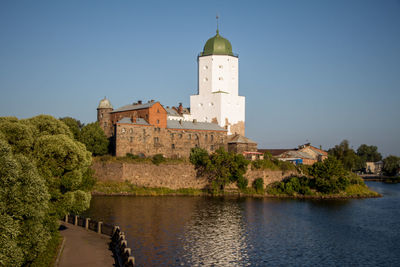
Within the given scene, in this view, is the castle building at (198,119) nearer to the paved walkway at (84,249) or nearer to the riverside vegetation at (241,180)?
the riverside vegetation at (241,180)

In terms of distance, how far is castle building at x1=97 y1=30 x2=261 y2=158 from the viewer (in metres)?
55.5

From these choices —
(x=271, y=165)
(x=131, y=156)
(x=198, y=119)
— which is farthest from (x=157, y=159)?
(x=198, y=119)

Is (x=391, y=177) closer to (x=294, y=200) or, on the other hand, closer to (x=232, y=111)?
(x=232, y=111)

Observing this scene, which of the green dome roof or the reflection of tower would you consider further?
the green dome roof

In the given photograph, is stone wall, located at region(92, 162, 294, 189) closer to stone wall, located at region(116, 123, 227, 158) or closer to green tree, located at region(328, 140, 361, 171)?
stone wall, located at region(116, 123, 227, 158)

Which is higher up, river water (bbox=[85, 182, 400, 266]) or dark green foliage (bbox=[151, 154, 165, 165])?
dark green foliage (bbox=[151, 154, 165, 165])

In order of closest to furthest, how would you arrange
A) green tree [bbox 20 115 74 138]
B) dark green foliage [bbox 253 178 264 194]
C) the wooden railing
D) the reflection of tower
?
the wooden railing
green tree [bbox 20 115 74 138]
dark green foliage [bbox 253 178 264 194]
the reflection of tower

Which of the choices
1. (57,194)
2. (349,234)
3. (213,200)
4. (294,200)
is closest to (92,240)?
(57,194)

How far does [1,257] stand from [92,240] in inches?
378

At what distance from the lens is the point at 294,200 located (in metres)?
49.7

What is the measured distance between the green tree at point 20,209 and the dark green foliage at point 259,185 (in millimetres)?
38194

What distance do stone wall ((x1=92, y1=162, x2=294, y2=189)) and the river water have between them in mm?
4496

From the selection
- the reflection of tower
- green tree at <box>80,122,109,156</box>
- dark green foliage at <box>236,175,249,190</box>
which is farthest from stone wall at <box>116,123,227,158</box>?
dark green foliage at <box>236,175,249,190</box>

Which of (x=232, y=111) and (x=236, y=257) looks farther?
(x=232, y=111)
